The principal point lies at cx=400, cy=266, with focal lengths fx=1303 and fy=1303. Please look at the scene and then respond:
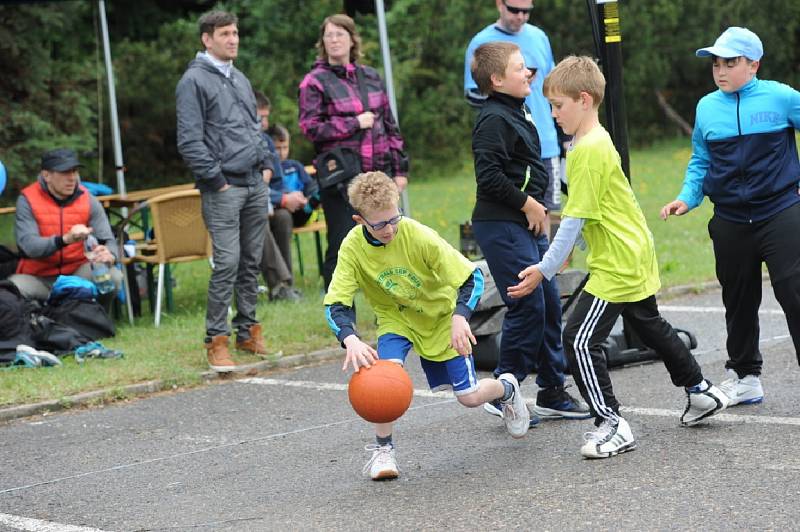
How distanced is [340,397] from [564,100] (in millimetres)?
2740

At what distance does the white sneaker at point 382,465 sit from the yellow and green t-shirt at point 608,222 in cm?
122

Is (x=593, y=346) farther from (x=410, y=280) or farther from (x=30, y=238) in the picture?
(x=30, y=238)

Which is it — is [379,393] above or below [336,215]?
below

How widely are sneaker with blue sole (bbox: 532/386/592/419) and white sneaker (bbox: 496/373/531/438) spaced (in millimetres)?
446

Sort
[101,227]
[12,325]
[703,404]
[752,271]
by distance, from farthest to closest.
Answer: [101,227]
[12,325]
[752,271]
[703,404]

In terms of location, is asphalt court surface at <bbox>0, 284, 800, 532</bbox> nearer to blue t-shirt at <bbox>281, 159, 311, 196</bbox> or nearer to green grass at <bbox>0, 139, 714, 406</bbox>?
green grass at <bbox>0, 139, 714, 406</bbox>

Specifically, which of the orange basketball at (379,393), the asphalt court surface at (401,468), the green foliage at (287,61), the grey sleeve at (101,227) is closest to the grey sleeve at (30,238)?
the grey sleeve at (101,227)

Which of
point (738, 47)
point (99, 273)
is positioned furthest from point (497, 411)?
point (99, 273)

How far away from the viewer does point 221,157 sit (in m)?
8.84

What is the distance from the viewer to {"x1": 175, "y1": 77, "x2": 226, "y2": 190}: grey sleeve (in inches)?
341

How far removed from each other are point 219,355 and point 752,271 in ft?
12.3

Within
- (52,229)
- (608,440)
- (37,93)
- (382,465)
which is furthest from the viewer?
(37,93)

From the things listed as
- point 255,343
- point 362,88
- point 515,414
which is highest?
point 362,88

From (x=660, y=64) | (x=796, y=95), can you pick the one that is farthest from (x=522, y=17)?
(x=660, y=64)
